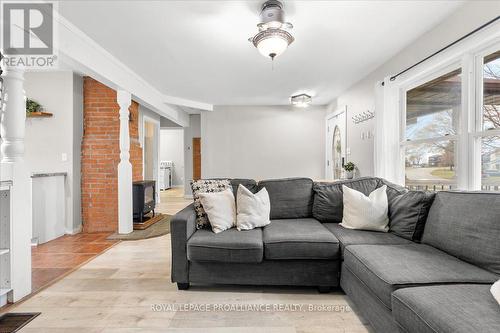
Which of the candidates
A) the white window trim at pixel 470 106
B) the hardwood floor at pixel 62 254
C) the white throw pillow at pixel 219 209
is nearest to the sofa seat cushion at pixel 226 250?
the white throw pillow at pixel 219 209

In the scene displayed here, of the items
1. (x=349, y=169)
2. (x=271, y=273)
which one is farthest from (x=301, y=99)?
(x=271, y=273)

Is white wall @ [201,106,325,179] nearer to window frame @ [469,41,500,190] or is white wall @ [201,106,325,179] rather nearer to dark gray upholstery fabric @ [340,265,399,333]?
window frame @ [469,41,500,190]

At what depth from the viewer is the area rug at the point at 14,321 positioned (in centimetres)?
173

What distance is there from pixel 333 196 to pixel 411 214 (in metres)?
0.76

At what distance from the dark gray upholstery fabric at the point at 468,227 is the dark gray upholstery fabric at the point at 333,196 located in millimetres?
726

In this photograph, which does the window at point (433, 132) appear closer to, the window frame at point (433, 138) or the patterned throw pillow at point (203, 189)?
the window frame at point (433, 138)

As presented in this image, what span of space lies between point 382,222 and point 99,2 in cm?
308

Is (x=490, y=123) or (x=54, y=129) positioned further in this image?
(x=54, y=129)

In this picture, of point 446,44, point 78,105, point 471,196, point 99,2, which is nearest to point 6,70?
point 99,2

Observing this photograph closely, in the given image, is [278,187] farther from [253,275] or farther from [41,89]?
[41,89]

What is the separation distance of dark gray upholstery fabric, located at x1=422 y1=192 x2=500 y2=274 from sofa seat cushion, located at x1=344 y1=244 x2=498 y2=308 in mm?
61

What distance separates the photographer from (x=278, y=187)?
2.88 m

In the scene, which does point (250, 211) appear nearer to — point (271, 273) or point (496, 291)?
point (271, 273)

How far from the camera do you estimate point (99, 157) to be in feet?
13.8
